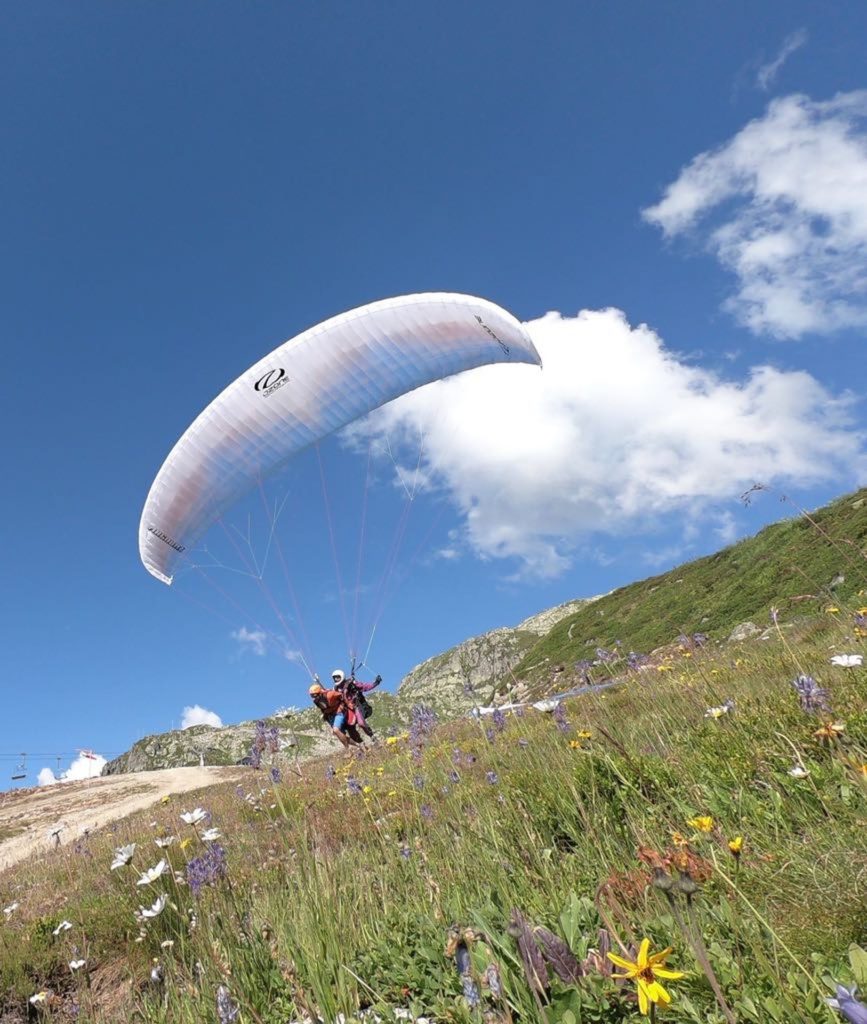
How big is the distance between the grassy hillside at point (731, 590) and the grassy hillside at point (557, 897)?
14824 mm

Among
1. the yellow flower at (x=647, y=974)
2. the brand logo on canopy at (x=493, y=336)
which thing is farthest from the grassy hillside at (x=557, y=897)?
the brand logo on canopy at (x=493, y=336)

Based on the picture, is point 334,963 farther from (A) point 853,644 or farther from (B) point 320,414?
(B) point 320,414

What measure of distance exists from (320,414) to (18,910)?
11.3 meters

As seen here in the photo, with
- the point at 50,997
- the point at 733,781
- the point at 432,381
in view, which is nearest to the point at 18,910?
the point at 50,997

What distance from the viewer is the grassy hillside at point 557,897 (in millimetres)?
1624

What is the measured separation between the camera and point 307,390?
→ 1473 centimetres

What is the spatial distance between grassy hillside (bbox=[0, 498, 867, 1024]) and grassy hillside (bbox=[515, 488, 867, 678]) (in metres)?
14.8

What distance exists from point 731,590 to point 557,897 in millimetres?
28130

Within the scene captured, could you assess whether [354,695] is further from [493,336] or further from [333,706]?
[493,336]

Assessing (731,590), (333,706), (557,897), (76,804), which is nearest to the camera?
(557,897)

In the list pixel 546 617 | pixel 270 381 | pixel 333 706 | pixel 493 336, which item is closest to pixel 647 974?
pixel 270 381

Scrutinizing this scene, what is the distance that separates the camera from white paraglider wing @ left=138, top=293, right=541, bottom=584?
1408 centimetres

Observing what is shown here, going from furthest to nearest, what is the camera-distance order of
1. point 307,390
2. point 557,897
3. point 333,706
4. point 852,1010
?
point 333,706 → point 307,390 → point 557,897 → point 852,1010

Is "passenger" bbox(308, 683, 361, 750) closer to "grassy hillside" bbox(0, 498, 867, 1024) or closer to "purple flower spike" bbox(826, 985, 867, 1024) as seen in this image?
"grassy hillside" bbox(0, 498, 867, 1024)
